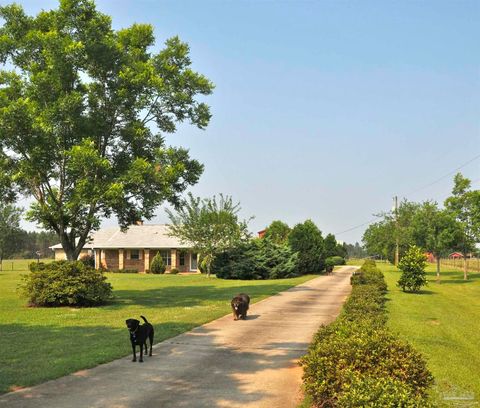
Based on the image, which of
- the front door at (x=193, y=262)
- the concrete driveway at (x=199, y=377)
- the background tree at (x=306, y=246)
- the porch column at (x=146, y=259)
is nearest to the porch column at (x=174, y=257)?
the front door at (x=193, y=262)

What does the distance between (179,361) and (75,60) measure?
53.8 feet

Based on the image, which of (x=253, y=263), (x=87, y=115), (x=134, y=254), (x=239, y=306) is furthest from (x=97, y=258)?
(x=239, y=306)

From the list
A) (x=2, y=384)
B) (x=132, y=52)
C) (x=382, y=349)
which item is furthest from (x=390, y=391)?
(x=132, y=52)

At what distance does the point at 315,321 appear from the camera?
54.4ft

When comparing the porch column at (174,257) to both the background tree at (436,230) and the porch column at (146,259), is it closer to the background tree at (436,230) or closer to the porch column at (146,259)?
the porch column at (146,259)

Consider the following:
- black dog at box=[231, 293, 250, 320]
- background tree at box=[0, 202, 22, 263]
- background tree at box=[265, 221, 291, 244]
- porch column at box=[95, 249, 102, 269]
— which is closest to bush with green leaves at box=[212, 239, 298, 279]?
background tree at box=[265, 221, 291, 244]

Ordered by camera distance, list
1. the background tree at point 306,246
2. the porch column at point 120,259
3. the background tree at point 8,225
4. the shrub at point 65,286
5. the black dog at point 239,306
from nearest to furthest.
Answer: the black dog at point 239,306 < the shrub at point 65,286 < the background tree at point 306,246 < the porch column at point 120,259 < the background tree at point 8,225

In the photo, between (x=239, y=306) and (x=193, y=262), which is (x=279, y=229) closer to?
(x=193, y=262)

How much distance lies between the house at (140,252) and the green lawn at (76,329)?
2995 centimetres

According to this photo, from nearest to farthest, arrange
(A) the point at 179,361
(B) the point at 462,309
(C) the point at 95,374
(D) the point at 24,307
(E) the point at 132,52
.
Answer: (C) the point at 95,374, (A) the point at 179,361, (D) the point at 24,307, (B) the point at 462,309, (E) the point at 132,52

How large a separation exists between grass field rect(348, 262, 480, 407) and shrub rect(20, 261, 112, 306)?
12.7 metres

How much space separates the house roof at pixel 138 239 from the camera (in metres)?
55.3

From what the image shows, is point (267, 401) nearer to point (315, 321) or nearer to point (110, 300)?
point (315, 321)

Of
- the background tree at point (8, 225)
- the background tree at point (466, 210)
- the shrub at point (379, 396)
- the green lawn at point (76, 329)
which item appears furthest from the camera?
the background tree at point (8, 225)
